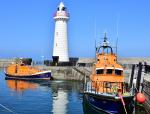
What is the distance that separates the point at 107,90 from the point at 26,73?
45325 mm

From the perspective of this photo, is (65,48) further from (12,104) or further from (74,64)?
(12,104)

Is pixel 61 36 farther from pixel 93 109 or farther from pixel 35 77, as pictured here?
pixel 93 109

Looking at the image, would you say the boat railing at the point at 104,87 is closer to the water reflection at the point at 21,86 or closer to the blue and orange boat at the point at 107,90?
the blue and orange boat at the point at 107,90

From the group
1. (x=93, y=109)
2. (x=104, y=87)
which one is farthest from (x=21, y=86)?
(x=93, y=109)

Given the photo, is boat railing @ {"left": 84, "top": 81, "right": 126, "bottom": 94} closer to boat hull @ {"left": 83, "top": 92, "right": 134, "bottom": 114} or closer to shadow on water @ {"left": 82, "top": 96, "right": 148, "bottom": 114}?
boat hull @ {"left": 83, "top": 92, "right": 134, "bottom": 114}

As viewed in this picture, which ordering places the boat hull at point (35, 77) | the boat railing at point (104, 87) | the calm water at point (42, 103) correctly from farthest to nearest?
the boat hull at point (35, 77)
the calm water at point (42, 103)
the boat railing at point (104, 87)

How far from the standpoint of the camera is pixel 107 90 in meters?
31.7

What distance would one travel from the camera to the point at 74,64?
3211 inches

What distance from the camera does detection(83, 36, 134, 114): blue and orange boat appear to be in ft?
94.2

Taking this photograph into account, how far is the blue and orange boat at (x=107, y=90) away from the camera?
2872cm

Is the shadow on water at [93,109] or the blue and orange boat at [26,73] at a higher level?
the blue and orange boat at [26,73]

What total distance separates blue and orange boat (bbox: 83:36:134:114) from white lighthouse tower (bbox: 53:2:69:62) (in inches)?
1547

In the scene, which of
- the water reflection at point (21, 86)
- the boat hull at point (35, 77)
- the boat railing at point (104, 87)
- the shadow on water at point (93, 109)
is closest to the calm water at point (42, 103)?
the shadow on water at point (93, 109)

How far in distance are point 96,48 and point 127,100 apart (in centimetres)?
875
